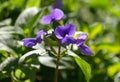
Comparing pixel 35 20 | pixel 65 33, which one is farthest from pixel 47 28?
pixel 65 33

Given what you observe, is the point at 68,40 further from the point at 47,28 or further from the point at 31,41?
the point at 47,28

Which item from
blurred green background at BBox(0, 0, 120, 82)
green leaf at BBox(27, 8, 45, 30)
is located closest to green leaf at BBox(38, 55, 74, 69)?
blurred green background at BBox(0, 0, 120, 82)

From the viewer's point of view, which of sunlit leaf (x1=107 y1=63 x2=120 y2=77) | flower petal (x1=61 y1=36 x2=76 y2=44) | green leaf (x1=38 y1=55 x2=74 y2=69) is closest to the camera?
flower petal (x1=61 y1=36 x2=76 y2=44)

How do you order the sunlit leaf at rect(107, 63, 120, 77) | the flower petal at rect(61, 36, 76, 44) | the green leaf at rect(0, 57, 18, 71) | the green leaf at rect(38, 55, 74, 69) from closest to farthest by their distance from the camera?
the flower petal at rect(61, 36, 76, 44), the green leaf at rect(0, 57, 18, 71), the green leaf at rect(38, 55, 74, 69), the sunlit leaf at rect(107, 63, 120, 77)

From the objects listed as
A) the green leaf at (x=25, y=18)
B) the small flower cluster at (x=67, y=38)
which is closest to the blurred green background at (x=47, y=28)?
the green leaf at (x=25, y=18)

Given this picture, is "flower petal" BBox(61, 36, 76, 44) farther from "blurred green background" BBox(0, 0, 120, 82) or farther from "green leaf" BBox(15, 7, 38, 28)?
"green leaf" BBox(15, 7, 38, 28)

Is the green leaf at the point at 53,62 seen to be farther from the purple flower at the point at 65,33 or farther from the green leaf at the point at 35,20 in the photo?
the purple flower at the point at 65,33
